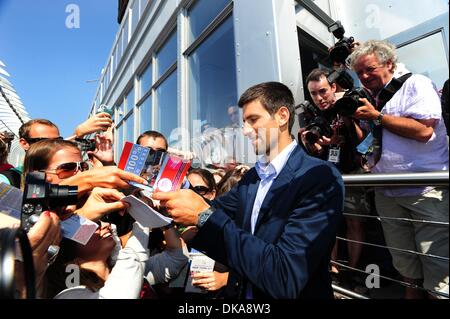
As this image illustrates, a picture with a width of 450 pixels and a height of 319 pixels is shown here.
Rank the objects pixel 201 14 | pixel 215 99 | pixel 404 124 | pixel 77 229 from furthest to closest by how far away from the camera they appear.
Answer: pixel 201 14 → pixel 215 99 → pixel 404 124 → pixel 77 229

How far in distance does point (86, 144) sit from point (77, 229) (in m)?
0.98

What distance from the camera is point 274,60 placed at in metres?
2.30

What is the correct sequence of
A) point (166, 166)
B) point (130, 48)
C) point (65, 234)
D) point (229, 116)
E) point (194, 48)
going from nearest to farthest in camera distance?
point (65, 234), point (166, 166), point (229, 116), point (194, 48), point (130, 48)

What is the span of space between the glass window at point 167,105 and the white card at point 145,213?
145 inches

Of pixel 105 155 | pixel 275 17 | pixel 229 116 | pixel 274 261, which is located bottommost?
pixel 274 261

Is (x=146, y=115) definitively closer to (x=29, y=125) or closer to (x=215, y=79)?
(x=215, y=79)

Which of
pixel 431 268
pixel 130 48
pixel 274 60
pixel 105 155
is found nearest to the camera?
pixel 431 268

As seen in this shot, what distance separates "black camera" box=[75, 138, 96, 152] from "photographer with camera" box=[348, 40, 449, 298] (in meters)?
1.75

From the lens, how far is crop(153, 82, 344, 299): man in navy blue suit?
88cm

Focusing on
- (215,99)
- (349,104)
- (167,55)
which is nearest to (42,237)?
(349,104)

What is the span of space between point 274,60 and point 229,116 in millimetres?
895

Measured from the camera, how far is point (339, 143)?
2.00 m
